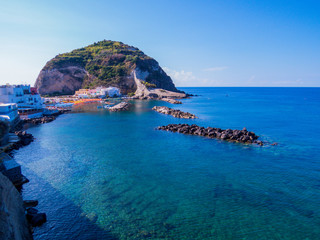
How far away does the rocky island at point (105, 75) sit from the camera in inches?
4729

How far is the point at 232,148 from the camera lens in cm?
3086

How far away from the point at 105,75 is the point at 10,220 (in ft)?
398

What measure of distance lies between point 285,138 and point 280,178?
59.7 feet

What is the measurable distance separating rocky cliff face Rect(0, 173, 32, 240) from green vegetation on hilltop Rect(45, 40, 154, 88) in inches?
→ 4469

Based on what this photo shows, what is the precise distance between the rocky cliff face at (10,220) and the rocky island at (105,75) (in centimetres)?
9952

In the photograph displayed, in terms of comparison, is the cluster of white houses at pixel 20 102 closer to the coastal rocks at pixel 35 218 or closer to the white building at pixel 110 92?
the coastal rocks at pixel 35 218

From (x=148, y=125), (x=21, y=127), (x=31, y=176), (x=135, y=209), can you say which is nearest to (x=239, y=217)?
(x=135, y=209)

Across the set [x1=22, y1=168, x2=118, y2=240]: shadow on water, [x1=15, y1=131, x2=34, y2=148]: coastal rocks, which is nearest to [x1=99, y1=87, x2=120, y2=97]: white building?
[x1=15, y1=131, x2=34, y2=148]: coastal rocks

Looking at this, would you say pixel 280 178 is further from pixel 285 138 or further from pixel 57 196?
pixel 57 196

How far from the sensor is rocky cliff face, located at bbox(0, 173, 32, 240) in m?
9.83

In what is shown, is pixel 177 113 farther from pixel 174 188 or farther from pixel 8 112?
pixel 8 112

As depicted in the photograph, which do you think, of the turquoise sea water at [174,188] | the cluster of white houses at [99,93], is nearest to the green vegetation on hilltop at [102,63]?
the cluster of white houses at [99,93]

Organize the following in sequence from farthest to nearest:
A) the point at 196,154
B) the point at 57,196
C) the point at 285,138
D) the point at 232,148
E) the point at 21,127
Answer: the point at 21,127, the point at 285,138, the point at 232,148, the point at 196,154, the point at 57,196

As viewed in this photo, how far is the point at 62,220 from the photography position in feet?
48.5
